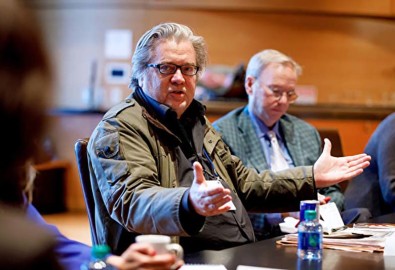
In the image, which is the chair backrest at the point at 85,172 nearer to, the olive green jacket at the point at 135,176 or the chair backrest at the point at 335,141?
the olive green jacket at the point at 135,176

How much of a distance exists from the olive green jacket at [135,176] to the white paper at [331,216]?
7cm

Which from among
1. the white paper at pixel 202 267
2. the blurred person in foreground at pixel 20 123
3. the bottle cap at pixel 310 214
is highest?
the blurred person in foreground at pixel 20 123

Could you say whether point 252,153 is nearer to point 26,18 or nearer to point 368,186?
point 368,186

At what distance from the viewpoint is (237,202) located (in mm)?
2484

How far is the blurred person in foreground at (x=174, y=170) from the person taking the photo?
2033 millimetres

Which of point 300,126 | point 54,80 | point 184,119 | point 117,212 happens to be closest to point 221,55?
point 300,126

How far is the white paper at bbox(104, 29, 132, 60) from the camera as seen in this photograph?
295 inches

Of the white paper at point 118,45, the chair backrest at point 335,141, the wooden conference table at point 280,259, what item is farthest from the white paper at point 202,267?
the white paper at point 118,45

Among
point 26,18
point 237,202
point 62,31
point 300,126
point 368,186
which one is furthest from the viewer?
point 62,31

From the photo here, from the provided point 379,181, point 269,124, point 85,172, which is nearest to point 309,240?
point 85,172

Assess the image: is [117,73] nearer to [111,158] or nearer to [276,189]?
[276,189]

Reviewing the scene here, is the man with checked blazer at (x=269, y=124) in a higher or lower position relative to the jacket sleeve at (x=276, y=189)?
higher

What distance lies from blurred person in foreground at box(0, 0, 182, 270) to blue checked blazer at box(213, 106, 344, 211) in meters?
2.29

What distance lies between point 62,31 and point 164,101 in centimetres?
533
